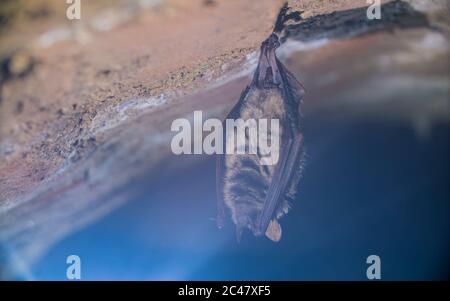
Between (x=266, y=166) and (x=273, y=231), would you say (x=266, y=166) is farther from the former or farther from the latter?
(x=273, y=231)

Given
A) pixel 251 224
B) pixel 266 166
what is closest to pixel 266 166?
pixel 266 166

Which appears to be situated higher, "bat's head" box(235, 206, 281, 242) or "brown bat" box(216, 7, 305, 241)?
"brown bat" box(216, 7, 305, 241)

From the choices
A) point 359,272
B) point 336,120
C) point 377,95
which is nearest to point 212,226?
point 359,272

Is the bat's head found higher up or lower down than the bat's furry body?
lower down

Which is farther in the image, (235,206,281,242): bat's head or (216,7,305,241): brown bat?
(235,206,281,242): bat's head

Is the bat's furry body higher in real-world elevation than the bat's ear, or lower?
higher

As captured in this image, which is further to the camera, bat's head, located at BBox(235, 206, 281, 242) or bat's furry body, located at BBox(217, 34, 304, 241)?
bat's head, located at BBox(235, 206, 281, 242)

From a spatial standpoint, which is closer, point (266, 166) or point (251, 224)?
point (266, 166)
